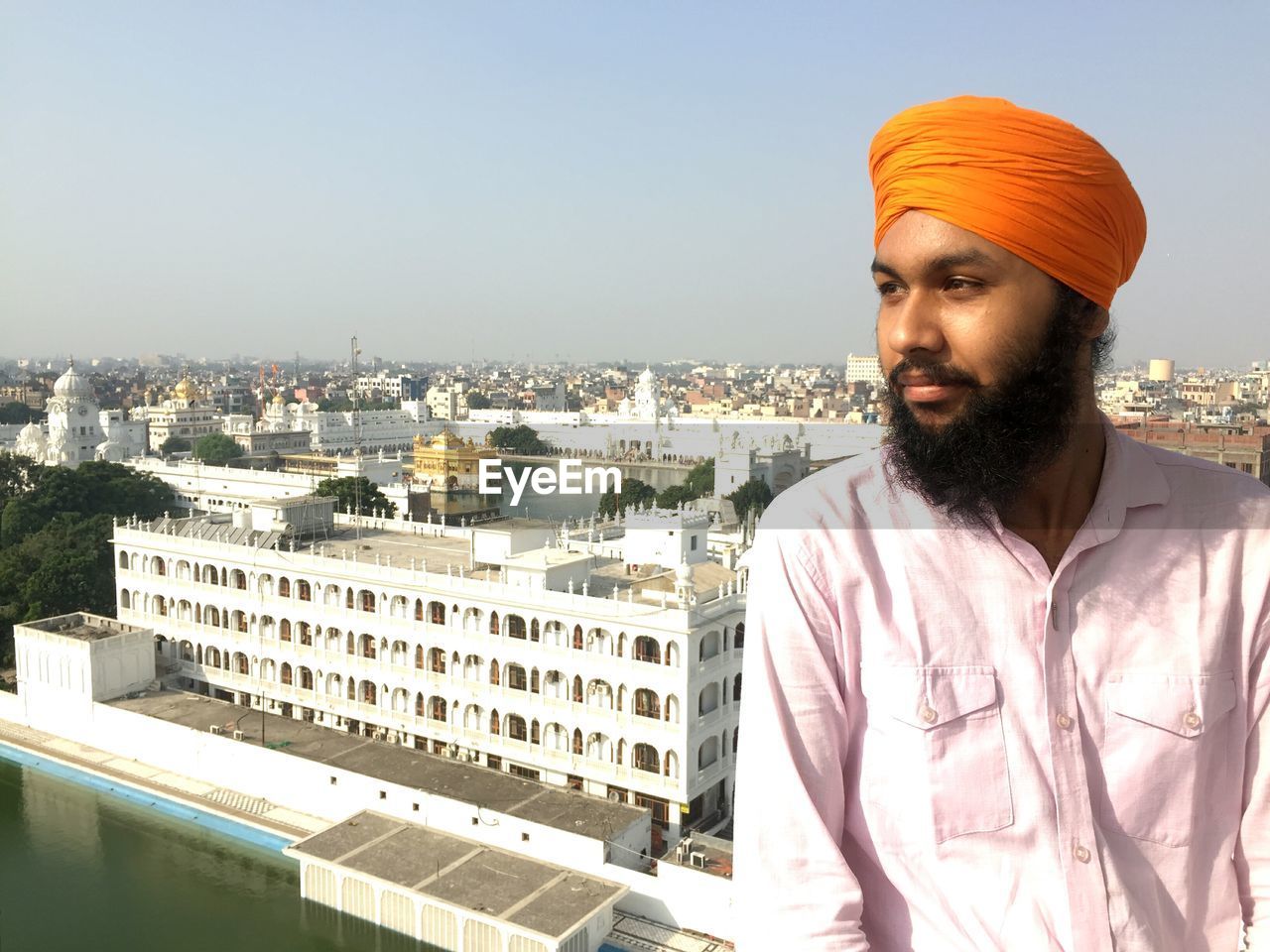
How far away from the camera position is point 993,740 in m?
1.08

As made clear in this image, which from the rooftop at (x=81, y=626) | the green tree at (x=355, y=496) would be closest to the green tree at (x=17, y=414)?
the green tree at (x=355, y=496)

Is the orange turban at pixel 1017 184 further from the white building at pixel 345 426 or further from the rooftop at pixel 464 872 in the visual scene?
the white building at pixel 345 426

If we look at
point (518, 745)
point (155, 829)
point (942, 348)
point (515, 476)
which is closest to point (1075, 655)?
point (942, 348)

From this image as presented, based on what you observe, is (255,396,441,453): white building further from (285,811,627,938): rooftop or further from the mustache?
the mustache

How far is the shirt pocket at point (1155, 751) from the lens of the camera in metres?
1.08

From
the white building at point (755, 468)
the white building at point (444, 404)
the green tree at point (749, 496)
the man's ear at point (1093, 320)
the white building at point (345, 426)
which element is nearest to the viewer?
the man's ear at point (1093, 320)

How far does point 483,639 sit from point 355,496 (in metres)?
12.7

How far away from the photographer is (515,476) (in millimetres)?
41594

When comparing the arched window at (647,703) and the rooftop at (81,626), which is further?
the rooftop at (81,626)

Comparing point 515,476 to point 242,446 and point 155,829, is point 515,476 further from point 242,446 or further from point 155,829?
point 155,829

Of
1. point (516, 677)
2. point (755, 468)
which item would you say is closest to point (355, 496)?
point (755, 468)

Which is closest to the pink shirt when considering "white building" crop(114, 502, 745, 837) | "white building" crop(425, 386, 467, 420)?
"white building" crop(114, 502, 745, 837)

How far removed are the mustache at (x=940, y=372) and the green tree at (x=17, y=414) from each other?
5421 cm

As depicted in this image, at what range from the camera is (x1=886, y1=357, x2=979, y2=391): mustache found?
3.64ft
